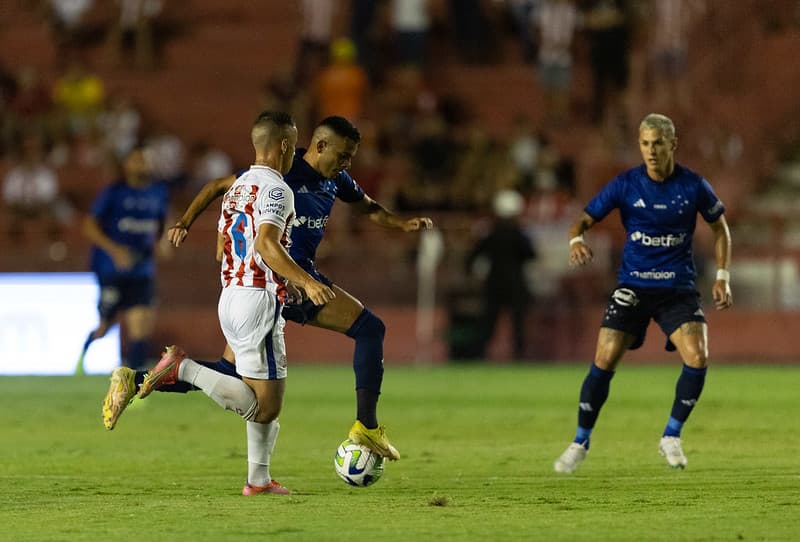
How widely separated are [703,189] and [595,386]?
1.47 meters

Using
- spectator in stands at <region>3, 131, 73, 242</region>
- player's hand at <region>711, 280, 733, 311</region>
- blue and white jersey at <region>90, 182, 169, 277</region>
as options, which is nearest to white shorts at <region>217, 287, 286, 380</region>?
player's hand at <region>711, 280, 733, 311</region>

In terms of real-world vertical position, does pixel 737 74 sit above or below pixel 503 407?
above

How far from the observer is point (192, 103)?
27.4 meters

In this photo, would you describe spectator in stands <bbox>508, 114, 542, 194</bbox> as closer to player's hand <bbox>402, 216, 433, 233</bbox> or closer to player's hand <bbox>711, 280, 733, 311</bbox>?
player's hand <bbox>711, 280, 733, 311</bbox>

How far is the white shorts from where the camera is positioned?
324 inches

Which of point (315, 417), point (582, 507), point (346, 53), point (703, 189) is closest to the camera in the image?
point (582, 507)

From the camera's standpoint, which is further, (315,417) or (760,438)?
(315,417)

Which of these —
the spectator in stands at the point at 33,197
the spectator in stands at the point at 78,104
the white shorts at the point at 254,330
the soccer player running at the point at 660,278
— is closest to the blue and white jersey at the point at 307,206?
the white shorts at the point at 254,330

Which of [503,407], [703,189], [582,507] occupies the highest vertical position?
[703,189]

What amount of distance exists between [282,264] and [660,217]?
3200mm

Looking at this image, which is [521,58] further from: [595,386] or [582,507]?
[582,507]

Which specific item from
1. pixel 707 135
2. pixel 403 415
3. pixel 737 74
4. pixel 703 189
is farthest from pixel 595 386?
pixel 737 74

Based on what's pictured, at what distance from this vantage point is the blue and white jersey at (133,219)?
1540 cm

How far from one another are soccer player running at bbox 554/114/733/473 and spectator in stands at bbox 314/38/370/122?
47.6 ft
